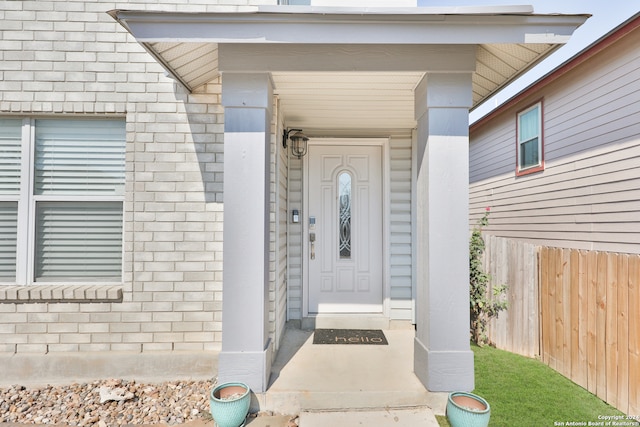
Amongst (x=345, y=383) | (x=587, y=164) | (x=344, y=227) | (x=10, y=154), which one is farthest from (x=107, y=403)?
(x=587, y=164)

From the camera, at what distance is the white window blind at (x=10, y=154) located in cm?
297

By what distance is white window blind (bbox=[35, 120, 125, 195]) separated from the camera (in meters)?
2.99

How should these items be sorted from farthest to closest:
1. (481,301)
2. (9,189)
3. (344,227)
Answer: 1. (344,227)
2. (481,301)
3. (9,189)

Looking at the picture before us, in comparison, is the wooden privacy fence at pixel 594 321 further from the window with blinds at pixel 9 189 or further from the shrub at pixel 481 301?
the window with blinds at pixel 9 189

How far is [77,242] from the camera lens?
9.86ft

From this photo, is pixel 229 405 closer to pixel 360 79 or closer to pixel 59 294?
pixel 59 294

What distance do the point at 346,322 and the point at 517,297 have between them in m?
1.96

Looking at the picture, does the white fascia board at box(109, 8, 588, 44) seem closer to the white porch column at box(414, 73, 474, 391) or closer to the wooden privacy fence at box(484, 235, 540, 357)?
the white porch column at box(414, 73, 474, 391)

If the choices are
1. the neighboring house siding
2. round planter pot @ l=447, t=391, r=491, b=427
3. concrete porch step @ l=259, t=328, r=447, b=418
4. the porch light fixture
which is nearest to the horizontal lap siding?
concrete porch step @ l=259, t=328, r=447, b=418

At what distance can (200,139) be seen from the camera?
3.00 metres

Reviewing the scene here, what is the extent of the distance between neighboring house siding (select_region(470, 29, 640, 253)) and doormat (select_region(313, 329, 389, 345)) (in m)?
3.16

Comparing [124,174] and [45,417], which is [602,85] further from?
[45,417]

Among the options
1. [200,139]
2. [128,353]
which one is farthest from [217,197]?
[128,353]

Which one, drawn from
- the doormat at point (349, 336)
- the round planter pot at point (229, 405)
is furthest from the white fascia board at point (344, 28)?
the doormat at point (349, 336)
